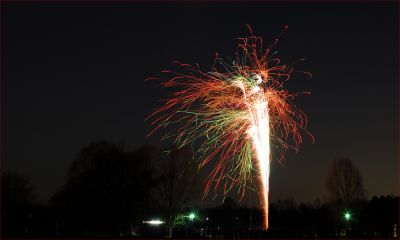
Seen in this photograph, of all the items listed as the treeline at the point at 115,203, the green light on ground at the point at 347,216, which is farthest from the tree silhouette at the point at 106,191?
the green light on ground at the point at 347,216

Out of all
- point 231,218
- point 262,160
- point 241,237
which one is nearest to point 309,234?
point 241,237

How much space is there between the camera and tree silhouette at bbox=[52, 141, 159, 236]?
52.0 meters

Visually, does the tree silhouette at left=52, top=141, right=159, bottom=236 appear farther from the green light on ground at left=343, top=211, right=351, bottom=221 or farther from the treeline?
the green light on ground at left=343, top=211, right=351, bottom=221

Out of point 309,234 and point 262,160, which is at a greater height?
point 262,160

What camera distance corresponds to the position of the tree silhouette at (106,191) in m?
52.0

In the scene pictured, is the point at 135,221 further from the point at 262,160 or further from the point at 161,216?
the point at 262,160

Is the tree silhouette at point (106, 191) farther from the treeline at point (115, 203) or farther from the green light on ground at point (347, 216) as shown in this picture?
the green light on ground at point (347, 216)

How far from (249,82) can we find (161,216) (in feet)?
105

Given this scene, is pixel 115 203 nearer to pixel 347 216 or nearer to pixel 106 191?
pixel 106 191

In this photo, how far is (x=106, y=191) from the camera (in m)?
52.5

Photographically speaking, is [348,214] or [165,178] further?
[348,214]

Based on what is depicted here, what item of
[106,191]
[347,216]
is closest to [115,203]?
[106,191]

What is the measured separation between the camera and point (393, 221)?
83.0 m

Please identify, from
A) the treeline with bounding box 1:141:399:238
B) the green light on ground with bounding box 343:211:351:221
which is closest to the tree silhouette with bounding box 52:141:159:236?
the treeline with bounding box 1:141:399:238
